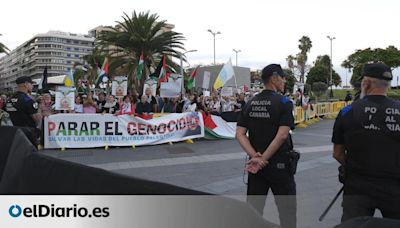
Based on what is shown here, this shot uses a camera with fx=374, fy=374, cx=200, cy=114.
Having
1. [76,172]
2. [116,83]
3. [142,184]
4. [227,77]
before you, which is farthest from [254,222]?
[227,77]

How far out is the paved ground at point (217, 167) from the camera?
536 cm

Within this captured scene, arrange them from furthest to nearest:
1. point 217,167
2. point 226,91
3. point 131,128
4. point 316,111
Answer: point 316,111, point 226,91, point 131,128, point 217,167

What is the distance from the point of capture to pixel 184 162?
28.9 feet

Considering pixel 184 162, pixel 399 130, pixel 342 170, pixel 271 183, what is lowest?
pixel 184 162

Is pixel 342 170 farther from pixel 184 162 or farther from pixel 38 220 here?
pixel 184 162

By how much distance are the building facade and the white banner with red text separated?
130m

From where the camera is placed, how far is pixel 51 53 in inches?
5507

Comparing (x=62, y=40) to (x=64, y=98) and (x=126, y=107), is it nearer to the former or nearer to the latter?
(x=126, y=107)

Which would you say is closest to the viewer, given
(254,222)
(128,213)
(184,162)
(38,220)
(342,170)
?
(254,222)

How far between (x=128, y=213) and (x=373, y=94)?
1942mm

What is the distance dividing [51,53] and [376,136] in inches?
Answer: 5915

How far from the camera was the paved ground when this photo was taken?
5.36 meters

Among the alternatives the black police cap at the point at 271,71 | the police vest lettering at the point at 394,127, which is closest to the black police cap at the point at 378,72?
the police vest lettering at the point at 394,127

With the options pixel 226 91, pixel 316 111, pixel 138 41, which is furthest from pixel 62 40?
pixel 226 91
